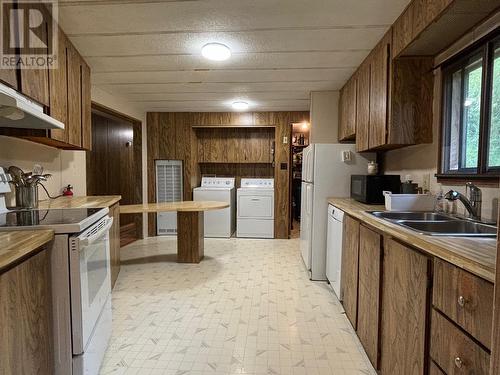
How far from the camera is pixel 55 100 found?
188cm

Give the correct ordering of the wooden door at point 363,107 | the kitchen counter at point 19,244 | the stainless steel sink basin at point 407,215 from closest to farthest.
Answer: the kitchen counter at point 19,244 → the stainless steel sink basin at point 407,215 → the wooden door at point 363,107

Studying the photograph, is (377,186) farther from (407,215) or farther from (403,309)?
(403,309)

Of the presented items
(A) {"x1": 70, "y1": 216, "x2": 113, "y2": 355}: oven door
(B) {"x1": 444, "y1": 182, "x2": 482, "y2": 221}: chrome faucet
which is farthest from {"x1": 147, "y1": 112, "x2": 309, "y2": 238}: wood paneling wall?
(A) {"x1": 70, "y1": 216, "x2": 113, "y2": 355}: oven door

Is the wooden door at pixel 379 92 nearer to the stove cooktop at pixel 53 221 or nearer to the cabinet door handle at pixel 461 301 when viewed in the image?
the cabinet door handle at pixel 461 301

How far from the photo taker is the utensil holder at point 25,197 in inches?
73.6

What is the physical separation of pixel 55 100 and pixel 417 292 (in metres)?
2.38

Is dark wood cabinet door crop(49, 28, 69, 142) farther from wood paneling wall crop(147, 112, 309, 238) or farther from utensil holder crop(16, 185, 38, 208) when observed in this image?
wood paneling wall crop(147, 112, 309, 238)

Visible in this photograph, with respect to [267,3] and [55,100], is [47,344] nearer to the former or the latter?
[55,100]

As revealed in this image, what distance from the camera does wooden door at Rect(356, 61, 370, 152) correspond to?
241cm

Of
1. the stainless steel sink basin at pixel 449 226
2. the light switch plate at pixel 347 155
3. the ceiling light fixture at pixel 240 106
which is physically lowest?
the stainless steel sink basin at pixel 449 226

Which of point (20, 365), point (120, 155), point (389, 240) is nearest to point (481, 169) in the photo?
point (389, 240)

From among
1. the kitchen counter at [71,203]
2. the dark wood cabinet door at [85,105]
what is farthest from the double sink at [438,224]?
the dark wood cabinet door at [85,105]
